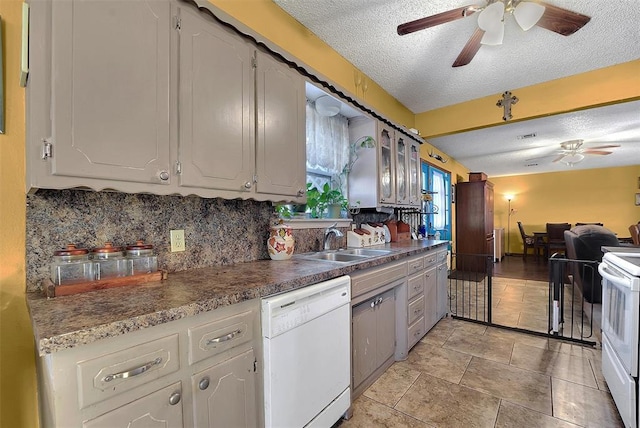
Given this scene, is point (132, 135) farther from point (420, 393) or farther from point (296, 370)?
point (420, 393)

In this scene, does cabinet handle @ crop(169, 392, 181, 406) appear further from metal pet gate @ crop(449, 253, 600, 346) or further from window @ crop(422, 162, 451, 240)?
window @ crop(422, 162, 451, 240)

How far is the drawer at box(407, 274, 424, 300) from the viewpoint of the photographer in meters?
2.37

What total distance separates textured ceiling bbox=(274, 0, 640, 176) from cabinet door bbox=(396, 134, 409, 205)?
0.66 metres

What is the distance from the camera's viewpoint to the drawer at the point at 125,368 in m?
0.72

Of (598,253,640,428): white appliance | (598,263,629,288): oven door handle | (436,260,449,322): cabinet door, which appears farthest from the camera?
(436,260,449,322): cabinet door

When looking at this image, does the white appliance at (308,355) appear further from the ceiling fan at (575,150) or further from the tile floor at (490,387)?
the ceiling fan at (575,150)

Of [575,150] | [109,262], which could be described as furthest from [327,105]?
[575,150]

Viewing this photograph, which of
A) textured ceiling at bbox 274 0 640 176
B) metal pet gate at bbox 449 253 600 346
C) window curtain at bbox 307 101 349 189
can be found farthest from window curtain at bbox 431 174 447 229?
window curtain at bbox 307 101 349 189

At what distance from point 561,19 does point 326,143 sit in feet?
5.66

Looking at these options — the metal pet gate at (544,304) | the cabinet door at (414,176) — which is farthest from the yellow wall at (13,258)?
the metal pet gate at (544,304)

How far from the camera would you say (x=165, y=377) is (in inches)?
33.9

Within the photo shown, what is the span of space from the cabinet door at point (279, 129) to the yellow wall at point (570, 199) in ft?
30.1

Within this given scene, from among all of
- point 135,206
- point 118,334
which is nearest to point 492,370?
point 118,334

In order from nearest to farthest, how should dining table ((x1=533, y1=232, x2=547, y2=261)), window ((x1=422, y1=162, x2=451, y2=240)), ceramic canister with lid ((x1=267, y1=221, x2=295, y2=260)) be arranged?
ceramic canister with lid ((x1=267, y1=221, x2=295, y2=260)) → window ((x1=422, y1=162, x2=451, y2=240)) → dining table ((x1=533, y1=232, x2=547, y2=261))
